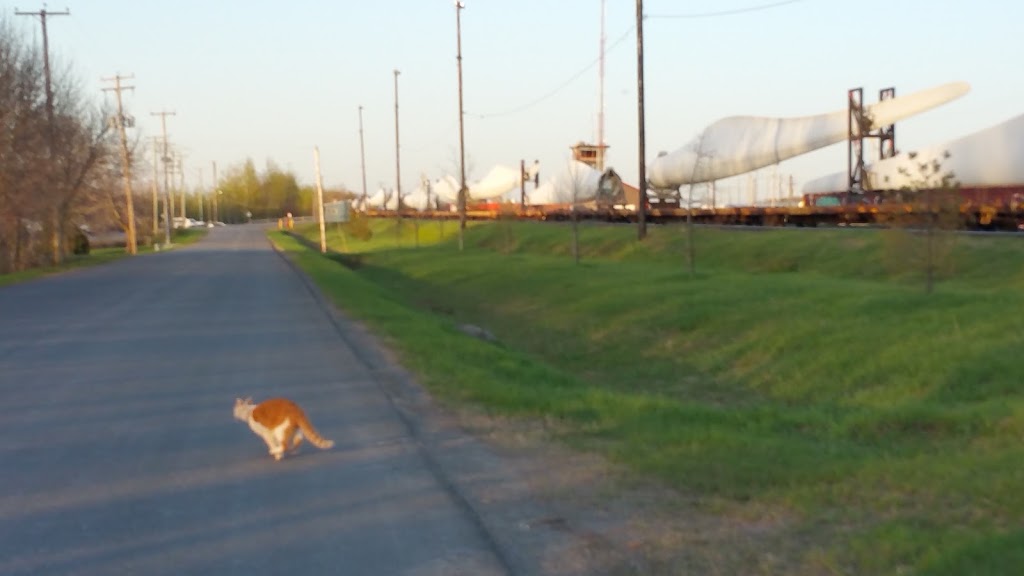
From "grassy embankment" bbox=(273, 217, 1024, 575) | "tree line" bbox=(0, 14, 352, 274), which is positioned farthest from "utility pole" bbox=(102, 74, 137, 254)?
"grassy embankment" bbox=(273, 217, 1024, 575)

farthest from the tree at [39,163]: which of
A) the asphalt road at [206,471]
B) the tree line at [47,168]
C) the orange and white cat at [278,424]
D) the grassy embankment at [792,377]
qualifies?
the orange and white cat at [278,424]

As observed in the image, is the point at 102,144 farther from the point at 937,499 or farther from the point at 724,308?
the point at 937,499

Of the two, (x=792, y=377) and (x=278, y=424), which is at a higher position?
(x=278, y=424)

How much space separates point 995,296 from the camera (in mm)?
17234

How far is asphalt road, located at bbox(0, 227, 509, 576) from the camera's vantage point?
6.50 m

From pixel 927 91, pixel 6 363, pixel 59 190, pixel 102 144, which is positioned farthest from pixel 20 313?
pixel 927 91

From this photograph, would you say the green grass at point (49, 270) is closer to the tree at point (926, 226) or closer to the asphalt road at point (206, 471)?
the asphalt road at point (206, 471)

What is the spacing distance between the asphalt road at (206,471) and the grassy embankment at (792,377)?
1.58m

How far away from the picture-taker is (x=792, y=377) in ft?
52.5

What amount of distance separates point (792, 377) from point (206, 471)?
959 cm

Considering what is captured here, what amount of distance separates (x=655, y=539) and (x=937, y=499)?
1761mm

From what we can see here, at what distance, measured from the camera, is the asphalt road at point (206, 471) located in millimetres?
6504

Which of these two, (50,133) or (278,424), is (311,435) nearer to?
(278,424)

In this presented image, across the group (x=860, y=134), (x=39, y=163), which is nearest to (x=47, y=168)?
(x=39, y=163)
